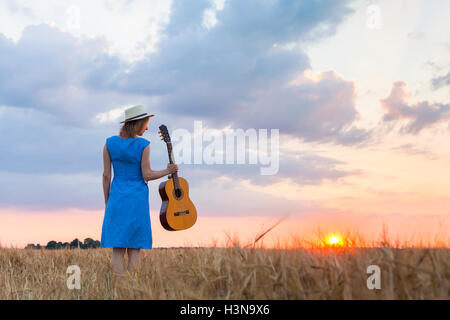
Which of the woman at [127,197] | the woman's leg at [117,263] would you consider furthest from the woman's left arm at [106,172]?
the woman's leg at [117,263]

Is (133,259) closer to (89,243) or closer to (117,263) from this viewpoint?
(117,263)

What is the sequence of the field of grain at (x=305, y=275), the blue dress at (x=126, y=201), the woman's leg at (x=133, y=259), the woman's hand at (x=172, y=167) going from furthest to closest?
the woman's hand at (x=172, y=167)
the woman's leg at (x=133, y=259)
the blue dress at (x=126, y=201)
the field of grain at (x=305, y=275)

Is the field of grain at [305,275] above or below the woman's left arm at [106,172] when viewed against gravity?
below

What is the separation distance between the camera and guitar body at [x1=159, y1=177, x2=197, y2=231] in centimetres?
680

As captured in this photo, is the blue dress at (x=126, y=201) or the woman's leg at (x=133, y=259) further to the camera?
the woman's leg at (x=133, y=259)

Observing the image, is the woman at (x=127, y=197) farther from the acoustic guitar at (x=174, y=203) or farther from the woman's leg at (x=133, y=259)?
the acoustic guitar at (x=174, y=203)

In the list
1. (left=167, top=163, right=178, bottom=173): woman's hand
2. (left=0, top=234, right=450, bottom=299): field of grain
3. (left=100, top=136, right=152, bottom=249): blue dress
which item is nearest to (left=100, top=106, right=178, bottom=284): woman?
(left=100, top=136, right=152, bottom=249): blue dress

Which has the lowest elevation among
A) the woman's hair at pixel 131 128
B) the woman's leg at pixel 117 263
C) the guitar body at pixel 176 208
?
the woman's leg at pixel 117 263

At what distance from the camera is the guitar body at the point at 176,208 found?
6.80 metres

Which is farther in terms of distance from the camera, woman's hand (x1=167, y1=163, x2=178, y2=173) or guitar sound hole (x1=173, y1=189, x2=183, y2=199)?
guitar sound hole (x1=173, y1=189, x2=183, y2=199)

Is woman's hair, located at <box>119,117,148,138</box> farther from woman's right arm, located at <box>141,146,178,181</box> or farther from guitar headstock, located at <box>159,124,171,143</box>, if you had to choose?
guitar headstock, located at <box>159,124,171,143</box>
